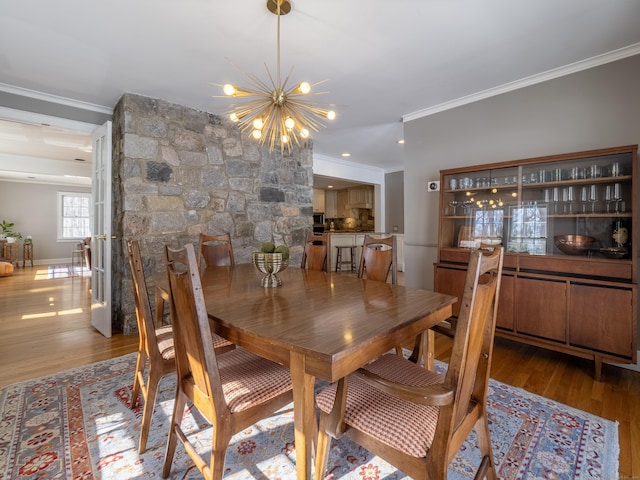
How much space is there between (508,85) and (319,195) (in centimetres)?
663

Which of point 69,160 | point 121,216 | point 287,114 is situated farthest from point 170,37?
point 69,160

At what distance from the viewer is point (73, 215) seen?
9391 mm

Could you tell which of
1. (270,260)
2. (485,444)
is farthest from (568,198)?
(270,260)

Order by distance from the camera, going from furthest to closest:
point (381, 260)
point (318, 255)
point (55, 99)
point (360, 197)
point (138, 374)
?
point (360, 197) → point (55, 99) → point (318, 255) → point (381, 260) → point (138, 374)

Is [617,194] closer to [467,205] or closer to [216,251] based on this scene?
[467,205]

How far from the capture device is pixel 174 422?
1340 millimetres

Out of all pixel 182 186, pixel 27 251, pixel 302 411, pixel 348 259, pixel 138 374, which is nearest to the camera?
pixel 302 411

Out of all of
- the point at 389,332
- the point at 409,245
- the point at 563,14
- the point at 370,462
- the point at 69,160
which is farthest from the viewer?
the point at 69,160

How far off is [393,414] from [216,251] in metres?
2.50

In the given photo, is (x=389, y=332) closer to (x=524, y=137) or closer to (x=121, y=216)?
(x=524, y=137)

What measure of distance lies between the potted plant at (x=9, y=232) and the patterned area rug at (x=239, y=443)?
8.32 m

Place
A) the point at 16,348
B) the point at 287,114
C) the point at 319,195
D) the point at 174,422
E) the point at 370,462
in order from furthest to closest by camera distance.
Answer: the point at 319,195 → the point at 16,348 → the point at 287,114 → the point at 370,462 → the point at 174,422

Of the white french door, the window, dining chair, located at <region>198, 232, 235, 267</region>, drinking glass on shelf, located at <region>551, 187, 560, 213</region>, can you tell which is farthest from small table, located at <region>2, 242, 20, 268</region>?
drinking glass on shelf, located at <region>551, 187, 560, 213</region>

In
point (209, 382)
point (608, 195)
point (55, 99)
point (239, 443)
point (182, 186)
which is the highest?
point (55, 99)
